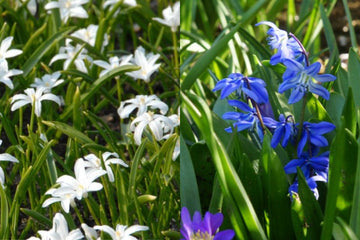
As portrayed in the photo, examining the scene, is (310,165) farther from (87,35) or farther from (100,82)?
(87,35)

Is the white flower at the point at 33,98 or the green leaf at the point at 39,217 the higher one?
the white flower at the point at 33,98

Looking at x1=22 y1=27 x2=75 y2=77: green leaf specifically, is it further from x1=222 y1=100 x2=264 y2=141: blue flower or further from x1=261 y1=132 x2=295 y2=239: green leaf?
x1=261 y1=132 x2=295 y2=239: green leaf

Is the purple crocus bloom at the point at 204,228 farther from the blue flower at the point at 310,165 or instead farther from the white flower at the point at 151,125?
the white flower at the point at 151,125

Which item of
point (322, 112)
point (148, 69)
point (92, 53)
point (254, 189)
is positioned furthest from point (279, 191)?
point (92, 53)

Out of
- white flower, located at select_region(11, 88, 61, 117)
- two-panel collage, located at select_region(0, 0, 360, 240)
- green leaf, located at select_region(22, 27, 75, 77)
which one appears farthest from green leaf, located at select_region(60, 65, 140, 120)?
green leaf, located at select_region(22, 27, 75, 77)

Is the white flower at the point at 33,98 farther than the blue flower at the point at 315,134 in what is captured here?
Yes

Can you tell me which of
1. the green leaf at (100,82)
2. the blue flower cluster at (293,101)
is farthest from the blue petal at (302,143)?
the green leaf at (100,82)

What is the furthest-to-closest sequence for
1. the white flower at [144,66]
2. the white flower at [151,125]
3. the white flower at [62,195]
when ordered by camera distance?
the white flower at [144,66] < the white flower at [151,125] < the white flower at [62,195]
